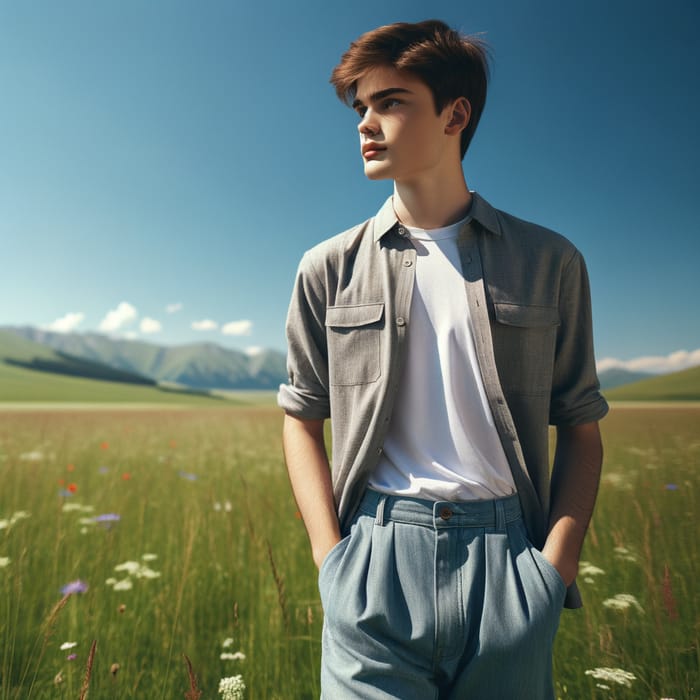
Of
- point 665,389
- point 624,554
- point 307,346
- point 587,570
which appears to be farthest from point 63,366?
point 307,346

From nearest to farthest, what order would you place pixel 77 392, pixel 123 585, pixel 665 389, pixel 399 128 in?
pixel 399 128 < pixel 123 585 < pixel 665 389 < pixel 77 392

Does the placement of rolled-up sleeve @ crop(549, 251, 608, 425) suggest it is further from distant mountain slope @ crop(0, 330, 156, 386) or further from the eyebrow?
distant mountain slope @ crop(0, 330, 156, 386)

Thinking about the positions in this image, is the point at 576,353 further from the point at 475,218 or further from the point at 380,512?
the point at 380,512

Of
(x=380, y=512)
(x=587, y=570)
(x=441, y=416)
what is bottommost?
(x=587, y=570)

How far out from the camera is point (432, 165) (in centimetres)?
159

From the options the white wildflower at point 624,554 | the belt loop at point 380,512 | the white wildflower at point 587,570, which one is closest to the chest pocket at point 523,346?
the belt loop at point 380,512

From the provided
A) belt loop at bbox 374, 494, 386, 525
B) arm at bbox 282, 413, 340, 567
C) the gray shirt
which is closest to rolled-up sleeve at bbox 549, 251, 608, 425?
the gray shirt

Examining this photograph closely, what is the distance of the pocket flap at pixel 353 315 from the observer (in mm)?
1551

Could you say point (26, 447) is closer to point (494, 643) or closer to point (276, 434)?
point (276, 434)

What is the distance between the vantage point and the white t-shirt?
4.72ft

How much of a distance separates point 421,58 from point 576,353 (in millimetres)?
961

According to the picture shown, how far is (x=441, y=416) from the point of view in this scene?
1479 mm

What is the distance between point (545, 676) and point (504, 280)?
103cm

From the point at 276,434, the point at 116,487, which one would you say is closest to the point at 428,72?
the point at 116,487
